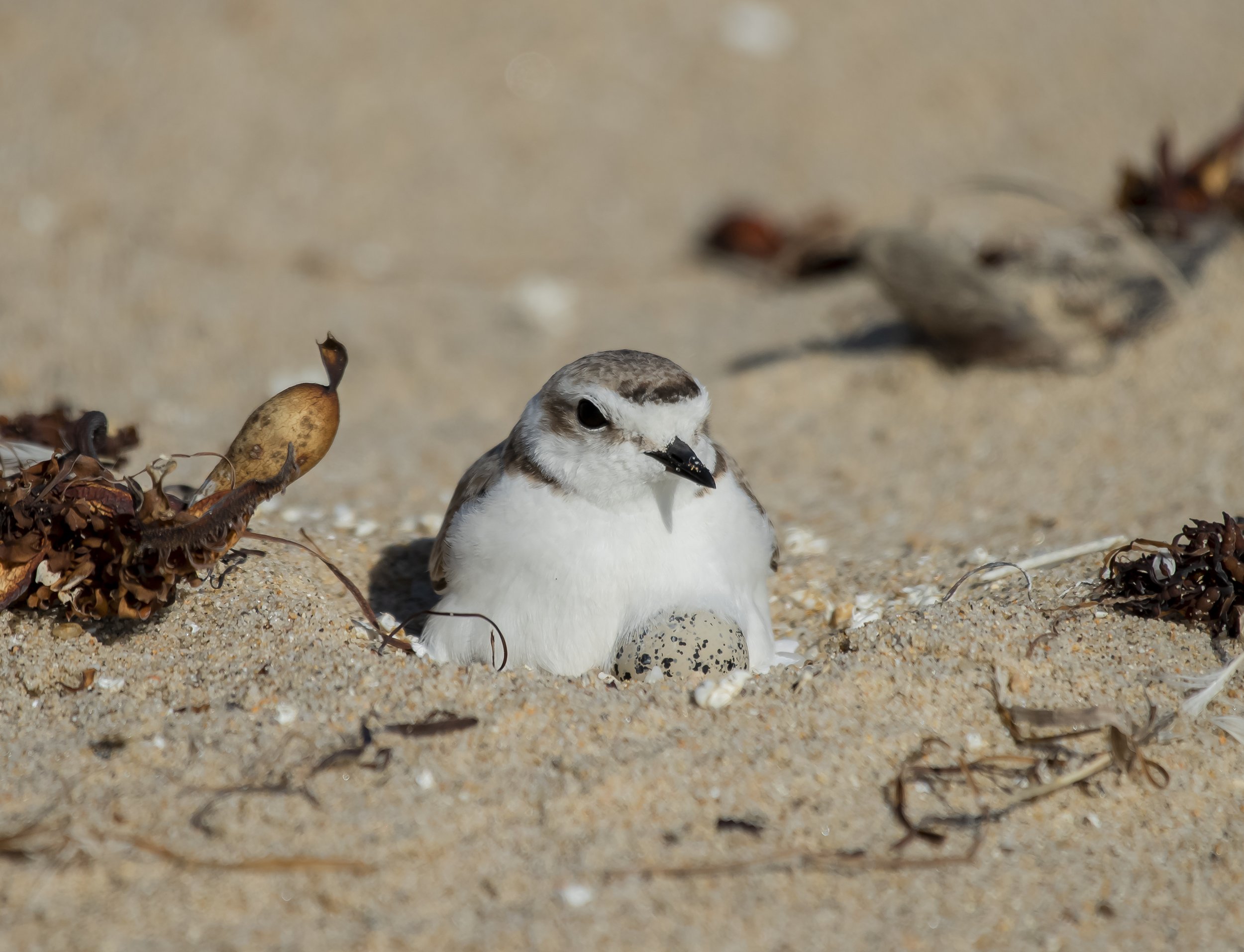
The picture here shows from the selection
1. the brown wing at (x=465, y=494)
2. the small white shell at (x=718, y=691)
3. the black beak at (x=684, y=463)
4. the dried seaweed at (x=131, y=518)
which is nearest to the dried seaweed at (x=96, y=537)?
the dried seaweed at (x=131, y=518)

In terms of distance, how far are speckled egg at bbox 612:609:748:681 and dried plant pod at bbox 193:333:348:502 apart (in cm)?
107

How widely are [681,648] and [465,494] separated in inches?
38.0

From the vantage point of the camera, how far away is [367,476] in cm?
530

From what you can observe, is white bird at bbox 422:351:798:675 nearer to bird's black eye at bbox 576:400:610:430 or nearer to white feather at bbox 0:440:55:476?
bird's black eye at bbox 576:400:610:430

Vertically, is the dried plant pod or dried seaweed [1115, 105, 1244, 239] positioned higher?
dried seaweed [1115, 105, 1244, 239]

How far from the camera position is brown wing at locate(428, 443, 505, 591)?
3648mm

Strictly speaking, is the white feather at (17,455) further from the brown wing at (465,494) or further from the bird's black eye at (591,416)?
the bird's black eye at (591,416)

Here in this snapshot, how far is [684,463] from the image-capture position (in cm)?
322

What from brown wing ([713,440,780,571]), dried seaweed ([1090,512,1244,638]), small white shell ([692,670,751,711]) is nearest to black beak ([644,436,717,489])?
brown wing ([713,440,780,571])

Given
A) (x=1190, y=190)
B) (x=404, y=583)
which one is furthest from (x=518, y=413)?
(x=1190, y=190)

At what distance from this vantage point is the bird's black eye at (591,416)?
3.33 meters

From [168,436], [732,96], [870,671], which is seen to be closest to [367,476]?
[168,436]

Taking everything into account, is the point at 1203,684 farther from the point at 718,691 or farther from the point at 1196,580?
the point at 718,691

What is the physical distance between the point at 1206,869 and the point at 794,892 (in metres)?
0.99
